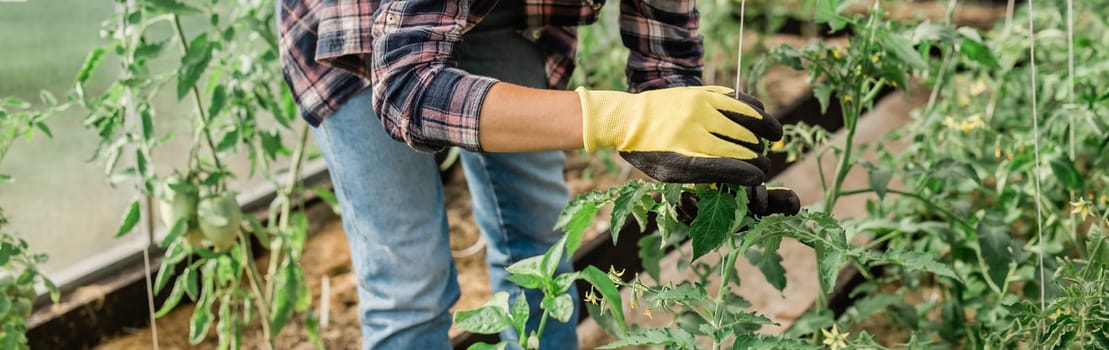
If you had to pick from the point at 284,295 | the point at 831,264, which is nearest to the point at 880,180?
the point at 831,264

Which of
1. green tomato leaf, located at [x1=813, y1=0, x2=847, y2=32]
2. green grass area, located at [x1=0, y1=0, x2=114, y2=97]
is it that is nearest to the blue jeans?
green tomato leaf, located at [x1=813, y1=0, x2=847, y2=32]

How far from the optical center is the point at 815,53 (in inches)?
52.2

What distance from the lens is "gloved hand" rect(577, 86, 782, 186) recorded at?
3.01 ft

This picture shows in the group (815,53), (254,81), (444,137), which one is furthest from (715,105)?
(254,81)

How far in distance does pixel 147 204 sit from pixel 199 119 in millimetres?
364

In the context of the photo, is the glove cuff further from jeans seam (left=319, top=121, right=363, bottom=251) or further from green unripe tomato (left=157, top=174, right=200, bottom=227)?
green unripe tomato (left=157, top=174, right=200, bottom=227)

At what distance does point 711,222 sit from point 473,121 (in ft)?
0.83

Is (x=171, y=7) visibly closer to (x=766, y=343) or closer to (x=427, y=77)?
(x=427, y=77)

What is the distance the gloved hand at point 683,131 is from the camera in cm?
92

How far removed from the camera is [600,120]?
0.95m

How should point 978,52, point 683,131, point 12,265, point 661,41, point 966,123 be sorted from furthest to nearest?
1. point 966,123
2. point 978,52
3. point 12,265
4. point 661,41
5. point 683,131

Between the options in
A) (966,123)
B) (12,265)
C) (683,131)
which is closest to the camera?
(683,131)

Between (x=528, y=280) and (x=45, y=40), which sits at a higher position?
(x=45, y=40)

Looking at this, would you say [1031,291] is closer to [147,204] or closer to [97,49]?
[97,49]
